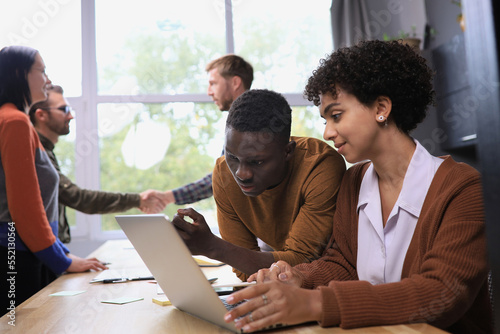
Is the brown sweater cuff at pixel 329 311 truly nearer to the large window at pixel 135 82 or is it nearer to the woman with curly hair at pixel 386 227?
the woman with curly hair at pixel 386 227

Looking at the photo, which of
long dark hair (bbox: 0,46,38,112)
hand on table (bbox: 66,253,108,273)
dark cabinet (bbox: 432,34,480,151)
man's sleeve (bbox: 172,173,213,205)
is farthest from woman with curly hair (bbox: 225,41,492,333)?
dark cabinet (bbox: 432,34,480,151)

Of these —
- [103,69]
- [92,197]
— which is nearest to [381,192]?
[92,197]

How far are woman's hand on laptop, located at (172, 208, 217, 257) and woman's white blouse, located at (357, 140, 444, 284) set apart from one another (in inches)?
14.7

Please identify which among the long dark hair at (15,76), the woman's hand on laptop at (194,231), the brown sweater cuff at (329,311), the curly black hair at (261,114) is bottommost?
the brown sweater cuff at (329,311)

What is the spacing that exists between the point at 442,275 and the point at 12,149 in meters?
1.47

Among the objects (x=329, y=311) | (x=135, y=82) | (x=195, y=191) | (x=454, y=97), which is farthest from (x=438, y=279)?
(x=135, y=82)

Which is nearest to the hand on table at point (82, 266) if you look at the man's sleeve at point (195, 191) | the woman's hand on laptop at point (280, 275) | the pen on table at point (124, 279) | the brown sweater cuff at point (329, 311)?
the pen on table at point (124, 279)

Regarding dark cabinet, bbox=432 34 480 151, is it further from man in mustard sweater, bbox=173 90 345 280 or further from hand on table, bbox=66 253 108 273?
hand on table, bbox=66 253 108 273

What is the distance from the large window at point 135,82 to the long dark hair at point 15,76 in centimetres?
194

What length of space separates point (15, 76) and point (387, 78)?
57.3 inches

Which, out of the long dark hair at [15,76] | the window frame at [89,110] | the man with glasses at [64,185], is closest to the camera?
the long dark hair at [15,76]

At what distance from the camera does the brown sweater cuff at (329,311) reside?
810 mm

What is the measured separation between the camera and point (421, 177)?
1101 millimetres

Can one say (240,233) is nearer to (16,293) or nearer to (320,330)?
(320,330)
